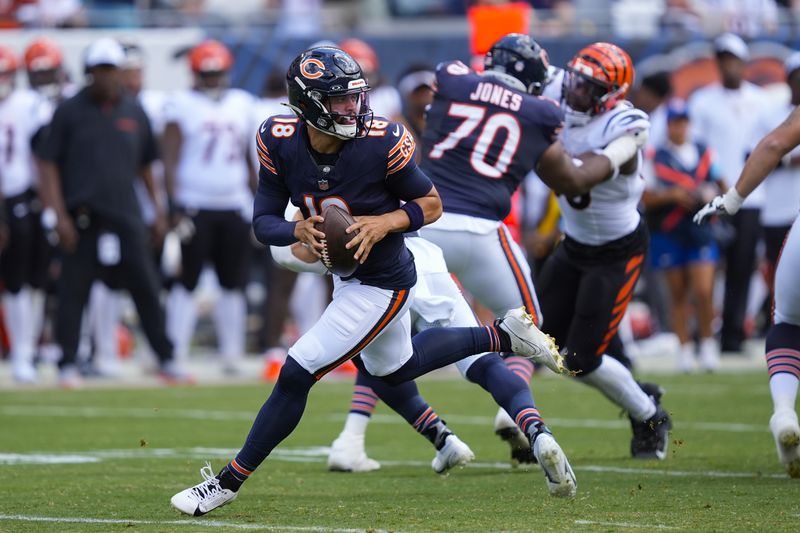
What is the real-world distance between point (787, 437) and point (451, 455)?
4.53ft

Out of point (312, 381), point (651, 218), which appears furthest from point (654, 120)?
point (312, 381)

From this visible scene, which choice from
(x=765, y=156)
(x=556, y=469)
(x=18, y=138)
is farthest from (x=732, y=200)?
(x=18, y=138)

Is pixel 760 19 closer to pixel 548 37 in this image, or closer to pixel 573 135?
pixel 548 37

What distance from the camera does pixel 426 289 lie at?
6.08m

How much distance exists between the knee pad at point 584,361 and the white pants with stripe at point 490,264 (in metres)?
0.36

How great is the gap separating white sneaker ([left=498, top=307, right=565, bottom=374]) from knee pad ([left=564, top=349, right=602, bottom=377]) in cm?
121

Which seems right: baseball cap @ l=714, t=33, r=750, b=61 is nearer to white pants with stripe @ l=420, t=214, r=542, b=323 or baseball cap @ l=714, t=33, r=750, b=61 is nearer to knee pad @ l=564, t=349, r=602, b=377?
knee pad @ l=564, t=349, r=602, b=377

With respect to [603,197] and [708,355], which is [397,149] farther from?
[708,355]

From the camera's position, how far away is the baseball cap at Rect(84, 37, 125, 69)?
10.6 meters

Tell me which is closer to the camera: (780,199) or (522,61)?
(522,61)

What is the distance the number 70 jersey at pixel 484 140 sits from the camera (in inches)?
256

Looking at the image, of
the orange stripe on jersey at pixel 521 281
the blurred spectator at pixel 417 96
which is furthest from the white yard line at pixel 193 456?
the blurred spectator at pixel 417 96

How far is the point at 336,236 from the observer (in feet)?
16.8

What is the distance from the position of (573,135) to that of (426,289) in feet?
4.56
